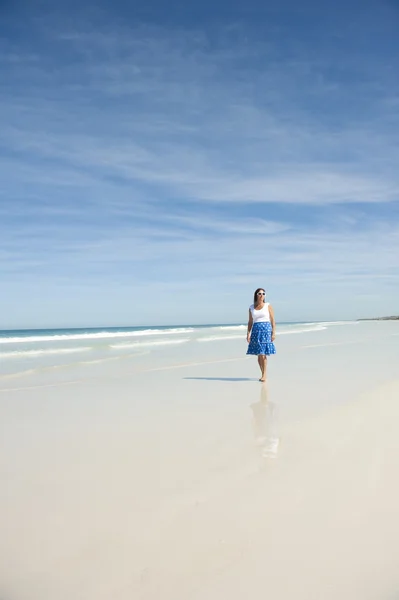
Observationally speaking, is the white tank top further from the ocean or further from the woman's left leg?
the ocean

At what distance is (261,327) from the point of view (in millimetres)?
9820

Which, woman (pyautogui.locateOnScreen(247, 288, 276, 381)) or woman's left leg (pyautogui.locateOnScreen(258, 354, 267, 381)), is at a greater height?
Answer: woman (pyautogui.locateOnScreen(247, 288, 276, 381))

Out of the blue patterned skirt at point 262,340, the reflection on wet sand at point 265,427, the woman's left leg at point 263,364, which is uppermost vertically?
the blue patterned skirt at point 262,340

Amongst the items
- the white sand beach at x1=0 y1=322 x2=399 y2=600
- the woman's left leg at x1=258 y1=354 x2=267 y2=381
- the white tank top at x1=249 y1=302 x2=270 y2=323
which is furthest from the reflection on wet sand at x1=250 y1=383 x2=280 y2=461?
A: the white tank top at x1=249 y1=302 x2=270 y2=323

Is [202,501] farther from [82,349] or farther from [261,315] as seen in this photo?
[82,349]

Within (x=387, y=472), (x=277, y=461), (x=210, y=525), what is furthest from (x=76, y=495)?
(x=387, y=472)

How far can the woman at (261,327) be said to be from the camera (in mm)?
9664

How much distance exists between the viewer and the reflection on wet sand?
4.35 m

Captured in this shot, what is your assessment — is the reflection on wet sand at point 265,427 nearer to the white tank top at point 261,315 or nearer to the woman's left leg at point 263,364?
the woman's left leg at point 263,364

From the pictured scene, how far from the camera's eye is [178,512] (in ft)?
9.93

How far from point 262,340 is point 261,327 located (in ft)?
0.90

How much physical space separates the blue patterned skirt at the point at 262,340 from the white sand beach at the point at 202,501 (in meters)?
2.84

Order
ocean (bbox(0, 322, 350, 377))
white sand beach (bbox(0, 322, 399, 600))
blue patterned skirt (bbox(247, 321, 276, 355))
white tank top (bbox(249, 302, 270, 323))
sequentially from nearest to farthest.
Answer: white sand beach (bbox(0, 322, 399, 600)) < blue patterned skirt (bbox(247, 321, 276, 355)) < white tank top (bbox(249, 302, 270, 323)) < ocean (bbox(0, 322, 350, 377))

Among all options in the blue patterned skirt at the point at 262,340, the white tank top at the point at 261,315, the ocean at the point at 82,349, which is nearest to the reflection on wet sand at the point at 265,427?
the blue patterned skirt at the point at 262,340
